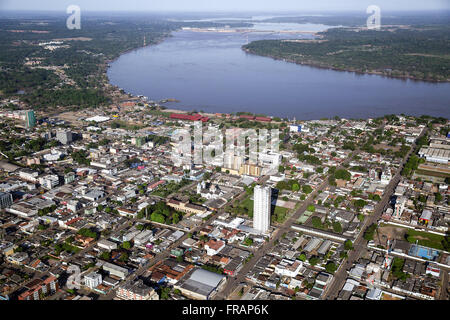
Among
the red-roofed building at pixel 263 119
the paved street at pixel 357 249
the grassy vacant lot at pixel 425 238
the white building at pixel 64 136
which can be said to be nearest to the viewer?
the paved street at pixel 357 249

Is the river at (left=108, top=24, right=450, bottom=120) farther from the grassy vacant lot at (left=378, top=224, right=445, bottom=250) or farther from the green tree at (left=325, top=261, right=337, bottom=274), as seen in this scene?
the green tree at (left=325, top=261, right=337, bottom=274)

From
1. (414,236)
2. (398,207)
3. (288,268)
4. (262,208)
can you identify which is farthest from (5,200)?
(414,236)

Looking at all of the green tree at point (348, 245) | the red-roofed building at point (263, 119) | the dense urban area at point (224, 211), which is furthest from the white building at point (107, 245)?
the red-roofed building at point (263, 119)

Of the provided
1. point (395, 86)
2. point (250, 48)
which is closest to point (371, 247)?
point (395, 86)

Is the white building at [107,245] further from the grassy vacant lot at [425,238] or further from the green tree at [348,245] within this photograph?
the grassy vacant lot at [425,238]

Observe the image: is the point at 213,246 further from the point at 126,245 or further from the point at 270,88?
the point at 270,88

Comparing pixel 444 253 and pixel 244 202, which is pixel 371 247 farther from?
pixel 244 202
